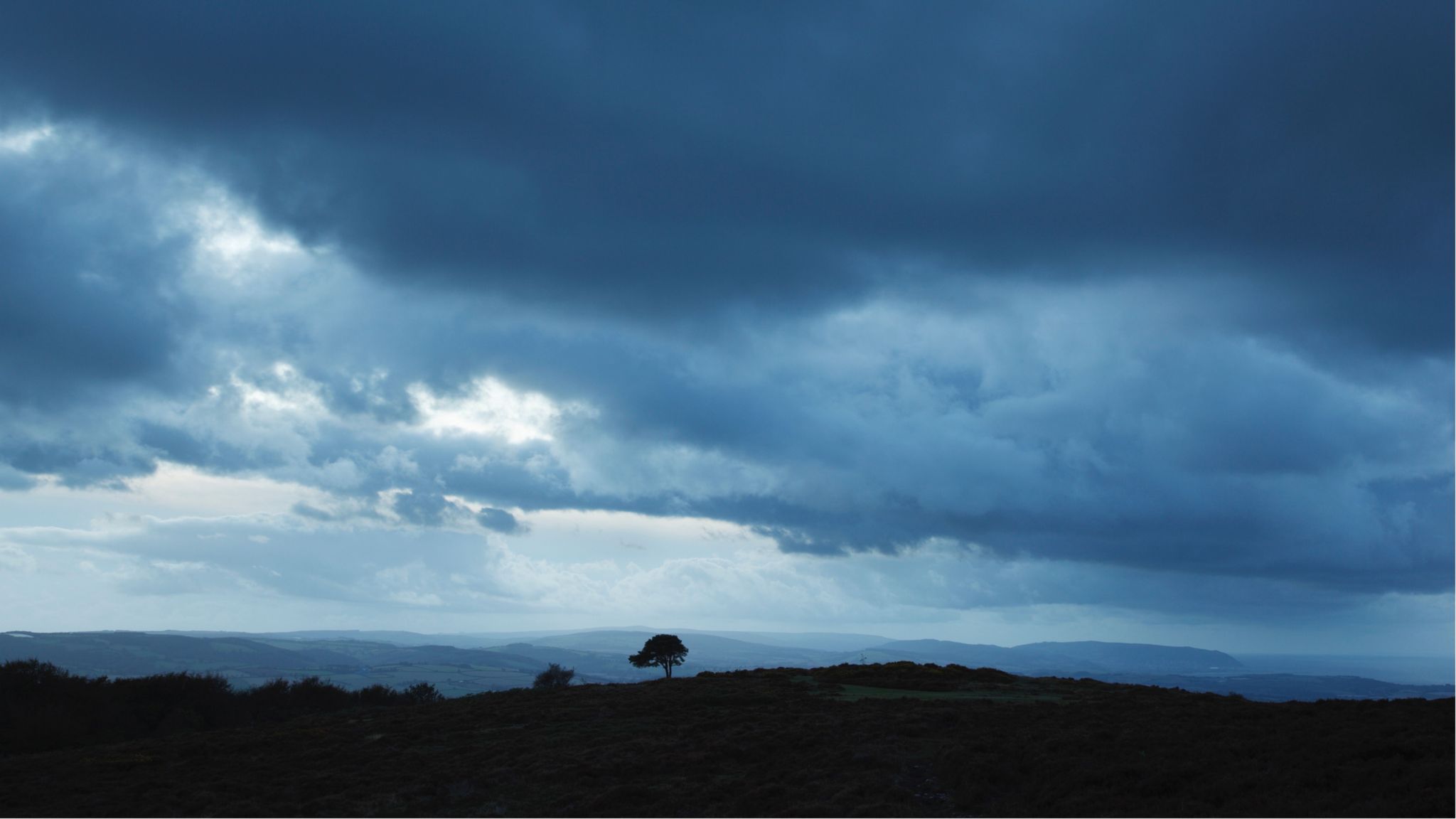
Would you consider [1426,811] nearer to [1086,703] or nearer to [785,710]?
[1086,703]

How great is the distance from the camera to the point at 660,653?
9194 cm

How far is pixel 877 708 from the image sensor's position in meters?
48.9

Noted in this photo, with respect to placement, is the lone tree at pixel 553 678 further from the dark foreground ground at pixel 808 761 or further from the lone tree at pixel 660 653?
the dark foreground ground at pixel 808 761

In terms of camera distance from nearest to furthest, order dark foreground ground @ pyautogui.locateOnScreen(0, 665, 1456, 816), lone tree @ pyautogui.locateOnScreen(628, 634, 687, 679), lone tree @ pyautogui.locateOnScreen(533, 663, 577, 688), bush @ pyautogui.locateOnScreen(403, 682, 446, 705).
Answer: dark foreground ground @ pyautogui.locateOnScreen(0, 665, 1456, 816), lone tree @ pyautogui.locateOnScreen(628, 634, 687, 679), bush @ pyautogui.locateOnScreen(403, 682, 446, 705), lone tree @ pyautogui.locateOnScreen(533, 663, 577, 688)

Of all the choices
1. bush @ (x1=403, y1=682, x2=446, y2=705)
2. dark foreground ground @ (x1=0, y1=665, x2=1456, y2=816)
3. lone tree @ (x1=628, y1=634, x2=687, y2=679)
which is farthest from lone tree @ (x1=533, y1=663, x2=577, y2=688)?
dark foreground ground @ (x1=0, y1=665, x2=1456, y2=816)

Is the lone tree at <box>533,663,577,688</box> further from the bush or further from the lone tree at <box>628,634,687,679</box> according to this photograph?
the lone tree at <box>628,634,687,679</box>

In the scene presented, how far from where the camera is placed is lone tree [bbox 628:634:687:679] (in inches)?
3620

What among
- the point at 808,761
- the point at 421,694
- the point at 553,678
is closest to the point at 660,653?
the point at 421,694

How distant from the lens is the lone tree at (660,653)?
91938mm

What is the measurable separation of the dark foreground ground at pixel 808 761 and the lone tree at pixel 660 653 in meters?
35.2

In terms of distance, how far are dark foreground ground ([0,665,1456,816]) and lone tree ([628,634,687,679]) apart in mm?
35192

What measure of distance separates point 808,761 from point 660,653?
2181 inches

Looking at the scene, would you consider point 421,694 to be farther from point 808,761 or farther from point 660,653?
point 808,761

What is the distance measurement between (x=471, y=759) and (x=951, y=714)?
24.6m
